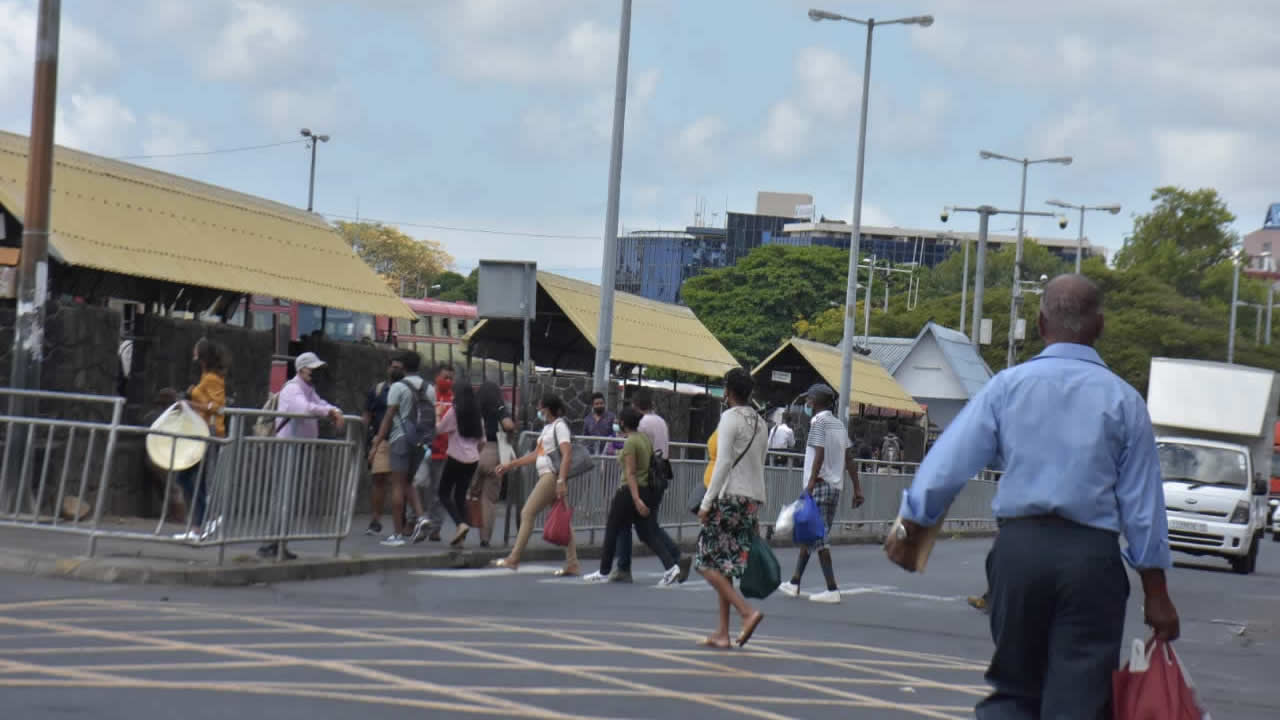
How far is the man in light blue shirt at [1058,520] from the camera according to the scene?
195 inches

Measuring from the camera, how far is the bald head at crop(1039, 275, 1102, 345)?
17.7ft

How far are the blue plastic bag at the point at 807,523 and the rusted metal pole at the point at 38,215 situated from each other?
21.1ft

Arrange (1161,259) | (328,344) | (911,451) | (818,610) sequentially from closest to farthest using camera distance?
(818,610)
(328,344)
(911,451)
(1161,259)

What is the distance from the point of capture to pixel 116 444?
1267 centimetres

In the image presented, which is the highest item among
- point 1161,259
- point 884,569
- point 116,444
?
point 1161,259

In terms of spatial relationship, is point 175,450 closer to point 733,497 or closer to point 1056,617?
point 733,497

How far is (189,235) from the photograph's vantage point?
835 inches

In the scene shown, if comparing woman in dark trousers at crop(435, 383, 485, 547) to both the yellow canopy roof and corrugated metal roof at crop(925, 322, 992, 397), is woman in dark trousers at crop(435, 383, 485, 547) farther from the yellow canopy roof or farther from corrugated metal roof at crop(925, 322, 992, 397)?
corrugated metal roof at crop(925, 322, 992, 397)

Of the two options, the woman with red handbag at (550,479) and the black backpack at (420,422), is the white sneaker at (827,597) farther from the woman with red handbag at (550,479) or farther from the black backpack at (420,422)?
the black backpack at (420,422)

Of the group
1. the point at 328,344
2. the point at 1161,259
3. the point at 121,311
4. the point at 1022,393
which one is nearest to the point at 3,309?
the point at 121,311

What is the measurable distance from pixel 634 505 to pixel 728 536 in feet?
14.1

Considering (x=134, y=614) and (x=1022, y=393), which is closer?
(x=1022, y=393)

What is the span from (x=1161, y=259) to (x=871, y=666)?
95.3 meters

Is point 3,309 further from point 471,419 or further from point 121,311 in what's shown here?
point 471,419
